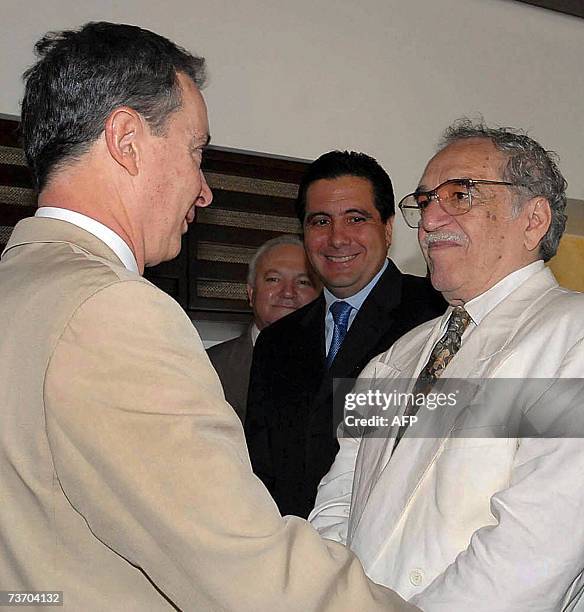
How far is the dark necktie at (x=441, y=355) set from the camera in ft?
6.43

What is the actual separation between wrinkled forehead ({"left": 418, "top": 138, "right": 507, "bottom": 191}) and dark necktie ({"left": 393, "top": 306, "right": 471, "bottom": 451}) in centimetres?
27

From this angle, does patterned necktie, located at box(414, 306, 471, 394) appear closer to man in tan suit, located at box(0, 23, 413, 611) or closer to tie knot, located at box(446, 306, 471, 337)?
tie knot, located at box(446, 306, 471, 337)

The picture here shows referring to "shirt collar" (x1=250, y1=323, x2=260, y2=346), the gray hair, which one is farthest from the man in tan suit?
the gray hair

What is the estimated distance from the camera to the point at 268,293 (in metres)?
3.46

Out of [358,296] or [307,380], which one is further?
[358,296]

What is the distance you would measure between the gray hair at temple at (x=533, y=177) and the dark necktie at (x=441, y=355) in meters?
0.21

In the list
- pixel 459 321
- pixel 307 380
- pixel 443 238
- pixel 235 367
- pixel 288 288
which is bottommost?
pixel 235 367

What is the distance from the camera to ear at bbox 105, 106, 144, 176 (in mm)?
1245

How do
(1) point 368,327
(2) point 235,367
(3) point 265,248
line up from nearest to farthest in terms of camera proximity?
(1) point 368,327 → (2) point 235,367 → (3) point 265,248

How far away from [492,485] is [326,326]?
1248mm

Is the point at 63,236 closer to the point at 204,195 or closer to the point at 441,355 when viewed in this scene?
the point at 204,195

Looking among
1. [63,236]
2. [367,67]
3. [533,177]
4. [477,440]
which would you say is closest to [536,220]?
[533,177]

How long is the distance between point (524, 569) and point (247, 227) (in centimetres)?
246

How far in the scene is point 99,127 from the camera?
1.25 m
